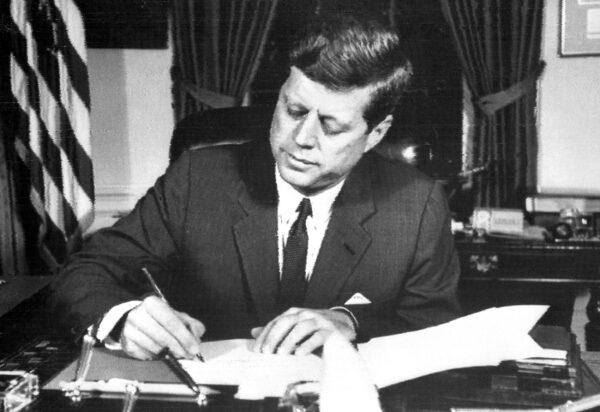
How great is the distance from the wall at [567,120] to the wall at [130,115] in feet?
5.21

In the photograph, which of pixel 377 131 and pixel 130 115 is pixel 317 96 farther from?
pixel 130 115

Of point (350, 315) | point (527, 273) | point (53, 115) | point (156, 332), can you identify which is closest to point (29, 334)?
point (156, 332)

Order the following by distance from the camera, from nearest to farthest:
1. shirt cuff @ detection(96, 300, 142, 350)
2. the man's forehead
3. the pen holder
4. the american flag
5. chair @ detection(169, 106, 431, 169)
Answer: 1. the pen holder
2. shirt cuff @ detection(96, 300, 142, 350)
3. the man's forehead
4. chair @ detection(169, 106, 431, 169)
5. the american flag

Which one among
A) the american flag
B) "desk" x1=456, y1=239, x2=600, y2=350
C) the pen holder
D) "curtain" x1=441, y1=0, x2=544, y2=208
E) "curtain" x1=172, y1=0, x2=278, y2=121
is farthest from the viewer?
"curtain" x1=172, y1=0, x2=278, y2=121

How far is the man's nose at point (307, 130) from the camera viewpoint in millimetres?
1177

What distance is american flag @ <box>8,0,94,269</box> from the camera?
280 centimetres

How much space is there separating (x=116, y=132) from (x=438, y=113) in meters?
1.39

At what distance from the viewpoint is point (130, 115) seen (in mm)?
3105

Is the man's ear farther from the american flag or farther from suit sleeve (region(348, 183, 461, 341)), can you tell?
the american flag

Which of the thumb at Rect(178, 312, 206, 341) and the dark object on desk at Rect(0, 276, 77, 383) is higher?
the thumb at Rect(178, 312, 206, 341)

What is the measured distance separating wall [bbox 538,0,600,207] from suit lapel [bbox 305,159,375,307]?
5.92ft

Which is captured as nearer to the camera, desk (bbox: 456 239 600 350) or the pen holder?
the pen holder

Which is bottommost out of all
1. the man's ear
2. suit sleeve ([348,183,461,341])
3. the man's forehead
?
suit sleeve ([348,183,461,341])

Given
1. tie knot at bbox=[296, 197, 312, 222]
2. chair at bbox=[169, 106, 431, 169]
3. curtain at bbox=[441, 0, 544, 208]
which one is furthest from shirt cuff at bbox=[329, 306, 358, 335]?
curtain at bbox=[441, 0, 544, 208]
